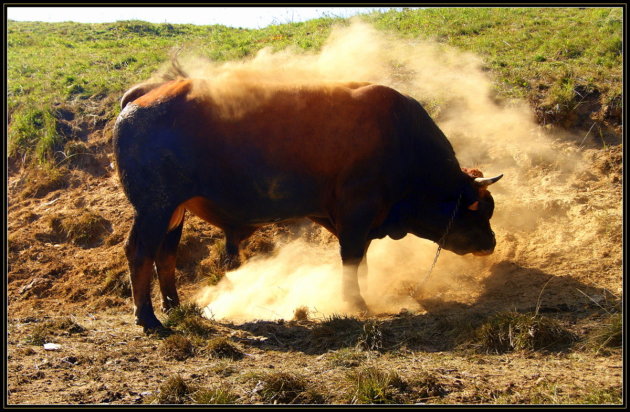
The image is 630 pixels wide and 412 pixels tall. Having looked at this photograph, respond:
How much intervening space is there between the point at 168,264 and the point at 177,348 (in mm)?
1964

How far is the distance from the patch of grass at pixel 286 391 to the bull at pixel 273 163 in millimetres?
2462

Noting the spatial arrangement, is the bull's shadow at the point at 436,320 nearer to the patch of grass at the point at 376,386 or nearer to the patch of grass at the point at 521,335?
the patch of grass at the point at 521,335

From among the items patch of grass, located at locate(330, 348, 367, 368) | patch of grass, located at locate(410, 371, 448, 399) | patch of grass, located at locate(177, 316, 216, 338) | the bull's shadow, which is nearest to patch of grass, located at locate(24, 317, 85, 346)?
patch of grass, located at locate(177, 316, 216, 338)

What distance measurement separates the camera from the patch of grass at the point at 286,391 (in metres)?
5.38

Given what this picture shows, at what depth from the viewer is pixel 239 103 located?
7.83m

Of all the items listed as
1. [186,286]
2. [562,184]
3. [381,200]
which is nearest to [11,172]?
[186,286]

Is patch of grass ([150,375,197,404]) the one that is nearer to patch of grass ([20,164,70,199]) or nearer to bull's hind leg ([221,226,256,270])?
bull's hind leg ([221,226,256,270])

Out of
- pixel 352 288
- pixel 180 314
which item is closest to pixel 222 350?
pixel 180 314

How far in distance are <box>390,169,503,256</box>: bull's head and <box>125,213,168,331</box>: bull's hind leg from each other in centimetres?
287

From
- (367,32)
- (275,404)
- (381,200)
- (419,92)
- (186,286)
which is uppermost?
(367,32)

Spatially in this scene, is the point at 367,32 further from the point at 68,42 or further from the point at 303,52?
the point at 68,42

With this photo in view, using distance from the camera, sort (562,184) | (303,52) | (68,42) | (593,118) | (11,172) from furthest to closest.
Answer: (68,42)
(303,52)
(11,172)
(593,118)
(562,184)

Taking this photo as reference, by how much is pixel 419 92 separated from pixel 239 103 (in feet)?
16.6

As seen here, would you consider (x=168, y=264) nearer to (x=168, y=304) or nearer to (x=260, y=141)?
(x=168, y=304)
